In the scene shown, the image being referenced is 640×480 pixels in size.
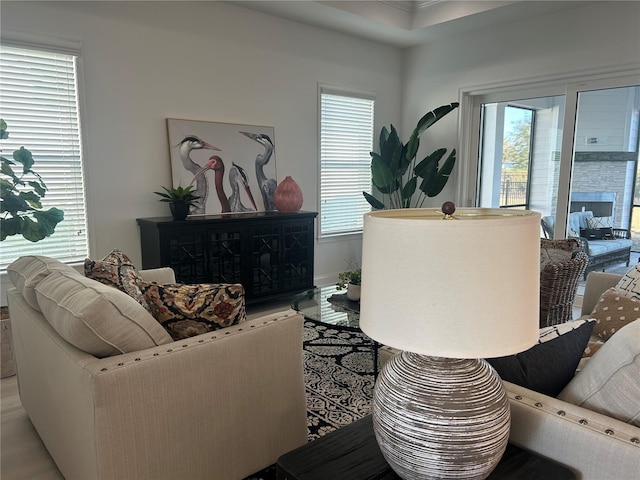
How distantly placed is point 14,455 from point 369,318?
2.04 meters

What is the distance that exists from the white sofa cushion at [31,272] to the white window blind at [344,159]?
3.38 meters

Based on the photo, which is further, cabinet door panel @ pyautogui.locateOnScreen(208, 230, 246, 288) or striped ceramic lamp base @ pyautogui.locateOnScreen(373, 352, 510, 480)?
cabinet door panel @ pyautogui.locateOnScreen(208, 230, 246, 288)

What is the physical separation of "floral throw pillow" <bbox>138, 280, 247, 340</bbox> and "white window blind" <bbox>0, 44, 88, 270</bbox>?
2.18 metres

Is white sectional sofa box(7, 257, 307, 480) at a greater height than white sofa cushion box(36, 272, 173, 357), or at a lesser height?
lesser

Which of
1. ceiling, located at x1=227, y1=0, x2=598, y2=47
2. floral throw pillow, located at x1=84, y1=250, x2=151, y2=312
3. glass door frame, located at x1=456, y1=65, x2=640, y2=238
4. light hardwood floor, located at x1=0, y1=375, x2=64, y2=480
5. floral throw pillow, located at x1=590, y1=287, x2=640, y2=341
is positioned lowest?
light hardwood floor, located at x1=0, y1=375, x2=64, y2=480

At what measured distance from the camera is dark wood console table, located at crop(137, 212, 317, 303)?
3.73 meters

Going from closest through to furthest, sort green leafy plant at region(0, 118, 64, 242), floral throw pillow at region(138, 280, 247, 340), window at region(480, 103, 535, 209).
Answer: floral throw pillow at region(138, 280, 247, 340), green leafy plant at region(0, 118, 64, 242), window at region(480, 103, 535, 209)

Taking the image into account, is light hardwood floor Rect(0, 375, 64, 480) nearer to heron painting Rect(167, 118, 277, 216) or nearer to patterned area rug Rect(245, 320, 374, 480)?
patterned area rug Rect(245, 320, 374, 480)

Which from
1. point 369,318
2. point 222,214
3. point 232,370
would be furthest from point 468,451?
point 222,214

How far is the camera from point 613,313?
7.28ft

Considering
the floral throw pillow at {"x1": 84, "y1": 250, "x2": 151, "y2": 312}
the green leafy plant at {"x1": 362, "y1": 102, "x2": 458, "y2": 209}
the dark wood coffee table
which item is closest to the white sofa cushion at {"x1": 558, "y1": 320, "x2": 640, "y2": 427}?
the dark wood coffee table

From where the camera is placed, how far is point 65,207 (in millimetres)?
3553

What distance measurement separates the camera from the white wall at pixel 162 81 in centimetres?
359

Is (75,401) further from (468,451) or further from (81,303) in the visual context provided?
(468,451)
